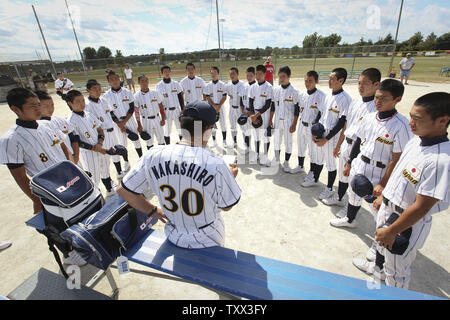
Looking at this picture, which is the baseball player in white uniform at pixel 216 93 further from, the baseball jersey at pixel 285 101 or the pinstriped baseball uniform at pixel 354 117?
the pinstriped baseball uniform at pixel 354 117

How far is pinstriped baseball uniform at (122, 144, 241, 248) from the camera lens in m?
1.71

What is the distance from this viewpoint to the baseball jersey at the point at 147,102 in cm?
623

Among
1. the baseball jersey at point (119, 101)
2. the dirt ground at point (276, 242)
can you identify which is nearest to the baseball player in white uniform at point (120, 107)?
the baseball jersey at point (119, 101)

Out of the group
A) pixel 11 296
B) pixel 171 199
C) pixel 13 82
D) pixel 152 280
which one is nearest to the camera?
pixel 171 199

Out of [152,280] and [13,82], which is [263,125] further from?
[13,82]

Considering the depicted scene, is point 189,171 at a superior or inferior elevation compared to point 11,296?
superior

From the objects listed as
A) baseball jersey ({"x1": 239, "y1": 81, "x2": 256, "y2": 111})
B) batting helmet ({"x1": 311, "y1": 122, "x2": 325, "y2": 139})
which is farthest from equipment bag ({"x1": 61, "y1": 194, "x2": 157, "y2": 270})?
baseball jersey ({"x1": 239, "y1": 81, "x2": 256, "y2": 111})

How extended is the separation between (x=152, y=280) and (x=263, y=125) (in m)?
4.74

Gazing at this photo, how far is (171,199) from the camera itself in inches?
73.8

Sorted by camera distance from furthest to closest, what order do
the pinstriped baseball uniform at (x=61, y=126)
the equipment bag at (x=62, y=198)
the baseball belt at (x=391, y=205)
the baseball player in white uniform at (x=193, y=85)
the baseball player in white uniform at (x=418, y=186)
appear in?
1. the baseball player in white uniform at (x=193, y=85)
2. the pinstriped baseball uniform at (x=61, y=126)
3. the equipment bag at (x=62, y=198)
4. the baseball belt at (x=391, y=205)
5. the baseball player in white uniform at (x=418, y=186)

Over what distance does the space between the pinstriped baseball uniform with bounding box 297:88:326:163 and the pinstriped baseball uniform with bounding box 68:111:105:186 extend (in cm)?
464

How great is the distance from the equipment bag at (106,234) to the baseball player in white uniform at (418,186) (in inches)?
105
